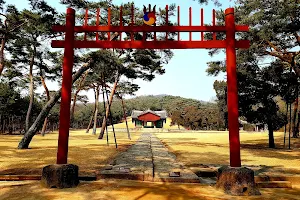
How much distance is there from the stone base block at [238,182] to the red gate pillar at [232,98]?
0.24 meters

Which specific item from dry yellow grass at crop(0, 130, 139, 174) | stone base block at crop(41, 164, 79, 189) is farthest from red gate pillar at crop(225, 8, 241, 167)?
dry yellow grass at crop(0, 130, 139, 174)

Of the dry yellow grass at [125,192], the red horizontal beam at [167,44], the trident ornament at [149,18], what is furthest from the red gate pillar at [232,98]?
the trident ornament at [149,18]

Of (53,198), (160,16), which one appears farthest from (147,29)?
(160,16)

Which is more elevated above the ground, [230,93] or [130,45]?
[130,45]

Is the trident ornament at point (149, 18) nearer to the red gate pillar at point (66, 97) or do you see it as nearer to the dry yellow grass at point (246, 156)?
the red gate pillar at point (66, 97)

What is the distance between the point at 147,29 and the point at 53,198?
3743 millimetres

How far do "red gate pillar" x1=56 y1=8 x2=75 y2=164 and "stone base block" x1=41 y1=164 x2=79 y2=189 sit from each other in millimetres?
204

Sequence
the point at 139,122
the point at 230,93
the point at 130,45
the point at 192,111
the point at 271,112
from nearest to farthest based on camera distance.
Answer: the point at 230,93
the point at 130,45
the point at 271,112
the point at 192,111
the point at 139,122

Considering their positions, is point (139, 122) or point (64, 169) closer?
point (64, 169)

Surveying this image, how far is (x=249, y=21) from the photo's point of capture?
1086 cm

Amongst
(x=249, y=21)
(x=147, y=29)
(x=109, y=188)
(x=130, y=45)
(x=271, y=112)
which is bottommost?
(x=109, y=188)

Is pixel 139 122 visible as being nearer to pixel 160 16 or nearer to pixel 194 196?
pixel 160 16

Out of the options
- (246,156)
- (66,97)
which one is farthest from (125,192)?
(246,156)

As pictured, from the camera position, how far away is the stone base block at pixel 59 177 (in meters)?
4.54
